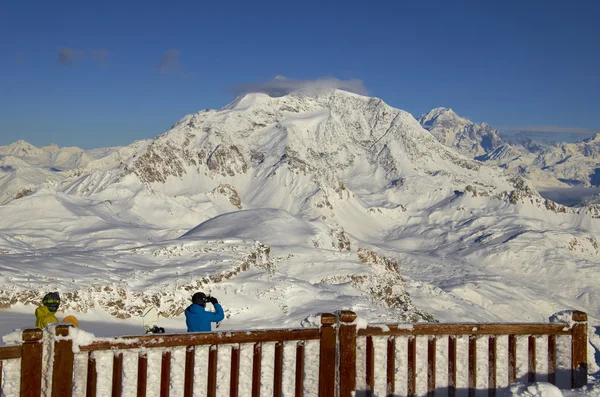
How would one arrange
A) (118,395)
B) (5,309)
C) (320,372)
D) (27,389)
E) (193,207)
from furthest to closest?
(193,207)
(5,309)
(320,372)
(118,395)
(27,389)

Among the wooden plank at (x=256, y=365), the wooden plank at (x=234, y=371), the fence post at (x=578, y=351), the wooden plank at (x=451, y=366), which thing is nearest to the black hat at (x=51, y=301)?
the wooden plank at (x=234, y=371)

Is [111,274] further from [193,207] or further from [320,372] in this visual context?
[193,207]

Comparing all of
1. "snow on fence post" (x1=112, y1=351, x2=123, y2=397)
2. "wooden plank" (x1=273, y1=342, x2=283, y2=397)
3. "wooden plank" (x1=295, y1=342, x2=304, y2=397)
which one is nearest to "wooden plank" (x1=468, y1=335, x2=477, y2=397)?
"wooden plank" (x1=295, y1=342, x2=304, y2=397)

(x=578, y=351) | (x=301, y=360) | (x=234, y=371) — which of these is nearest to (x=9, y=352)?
(x=234, y=371)

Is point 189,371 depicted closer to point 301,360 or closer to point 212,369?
point 212,369

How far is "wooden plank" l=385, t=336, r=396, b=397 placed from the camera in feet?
29.6

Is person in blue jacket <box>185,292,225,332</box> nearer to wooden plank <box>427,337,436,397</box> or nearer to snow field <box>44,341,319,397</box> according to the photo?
snow field <box>44,341,319,397</box>

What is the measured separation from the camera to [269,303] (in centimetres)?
2402

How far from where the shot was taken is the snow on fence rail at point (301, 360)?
723 cm

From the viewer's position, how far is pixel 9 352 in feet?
23.2

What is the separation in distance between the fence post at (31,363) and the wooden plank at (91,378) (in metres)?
0.58

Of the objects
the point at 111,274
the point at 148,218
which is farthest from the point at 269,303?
the point at 148,218

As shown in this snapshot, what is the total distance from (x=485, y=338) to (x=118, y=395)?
5.45 meters

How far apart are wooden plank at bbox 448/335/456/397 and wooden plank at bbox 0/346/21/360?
599cm
